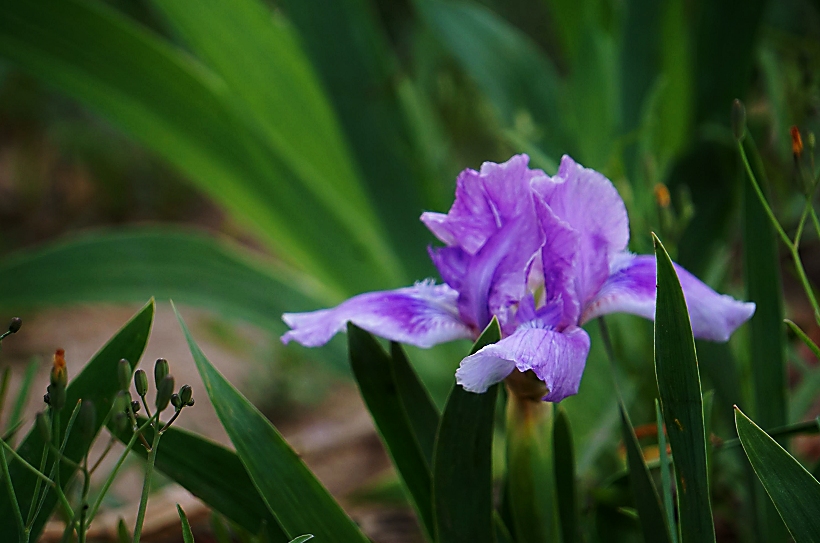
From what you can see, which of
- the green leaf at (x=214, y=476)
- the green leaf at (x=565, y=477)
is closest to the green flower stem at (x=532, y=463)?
the green leaf at (x=565, y=477)

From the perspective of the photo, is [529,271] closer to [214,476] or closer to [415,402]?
[415,402]

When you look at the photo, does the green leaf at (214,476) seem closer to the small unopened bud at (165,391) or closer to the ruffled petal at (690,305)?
the small unopened bud at (165,391)

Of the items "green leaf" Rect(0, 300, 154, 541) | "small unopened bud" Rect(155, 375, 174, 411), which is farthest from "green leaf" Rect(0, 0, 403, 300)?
"small unopened bud" Rect(155, 375, 174, 411)

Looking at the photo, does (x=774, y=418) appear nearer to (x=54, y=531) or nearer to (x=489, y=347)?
(x=489, y=347)

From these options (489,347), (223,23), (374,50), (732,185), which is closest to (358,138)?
(374,50)

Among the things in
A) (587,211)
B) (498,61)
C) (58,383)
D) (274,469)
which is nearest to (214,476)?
(274,469)
